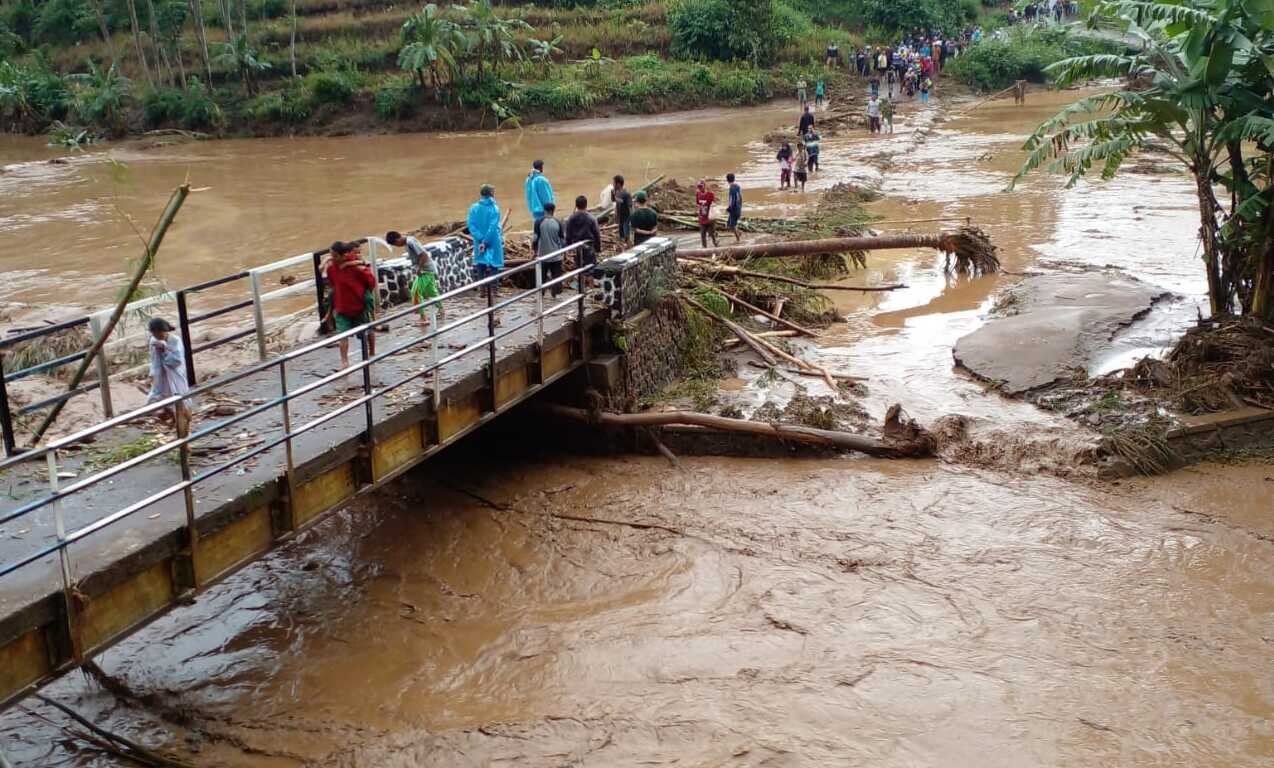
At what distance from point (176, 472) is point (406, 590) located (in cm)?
267

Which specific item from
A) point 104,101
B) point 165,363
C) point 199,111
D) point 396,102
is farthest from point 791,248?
point 104,101

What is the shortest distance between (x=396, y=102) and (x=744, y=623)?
40601mm

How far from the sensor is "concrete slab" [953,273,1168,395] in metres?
14.1

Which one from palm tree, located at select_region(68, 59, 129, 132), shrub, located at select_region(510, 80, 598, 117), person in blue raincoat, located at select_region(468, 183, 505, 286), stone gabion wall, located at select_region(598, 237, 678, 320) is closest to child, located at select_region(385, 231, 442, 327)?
person in blue raincoat, located at select_region(468, 183, 505, 286)

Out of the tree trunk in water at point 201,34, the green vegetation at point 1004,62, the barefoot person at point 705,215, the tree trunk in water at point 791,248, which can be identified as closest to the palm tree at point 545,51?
the tree trunk in water at point 201,34

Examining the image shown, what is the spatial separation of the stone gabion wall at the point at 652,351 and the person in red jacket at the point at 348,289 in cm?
335

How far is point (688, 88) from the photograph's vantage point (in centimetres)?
4794

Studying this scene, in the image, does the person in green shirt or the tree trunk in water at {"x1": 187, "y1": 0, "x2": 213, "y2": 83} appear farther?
the tree trunk in water at {"x1": 187, "y1": 0, "x2": 213, "y2": 83}

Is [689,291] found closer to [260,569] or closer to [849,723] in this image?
[260,569]

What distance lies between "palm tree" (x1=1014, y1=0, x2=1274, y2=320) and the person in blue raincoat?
710cm

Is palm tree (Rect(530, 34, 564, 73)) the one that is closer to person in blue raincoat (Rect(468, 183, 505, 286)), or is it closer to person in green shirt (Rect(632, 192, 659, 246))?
person in green shirt (Rect(632, 192, 659, 246))

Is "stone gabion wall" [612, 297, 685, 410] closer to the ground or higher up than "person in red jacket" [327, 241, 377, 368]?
closer to the ground

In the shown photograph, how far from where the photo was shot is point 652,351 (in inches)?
528

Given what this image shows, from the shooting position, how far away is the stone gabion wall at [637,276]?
1271 centimetres
